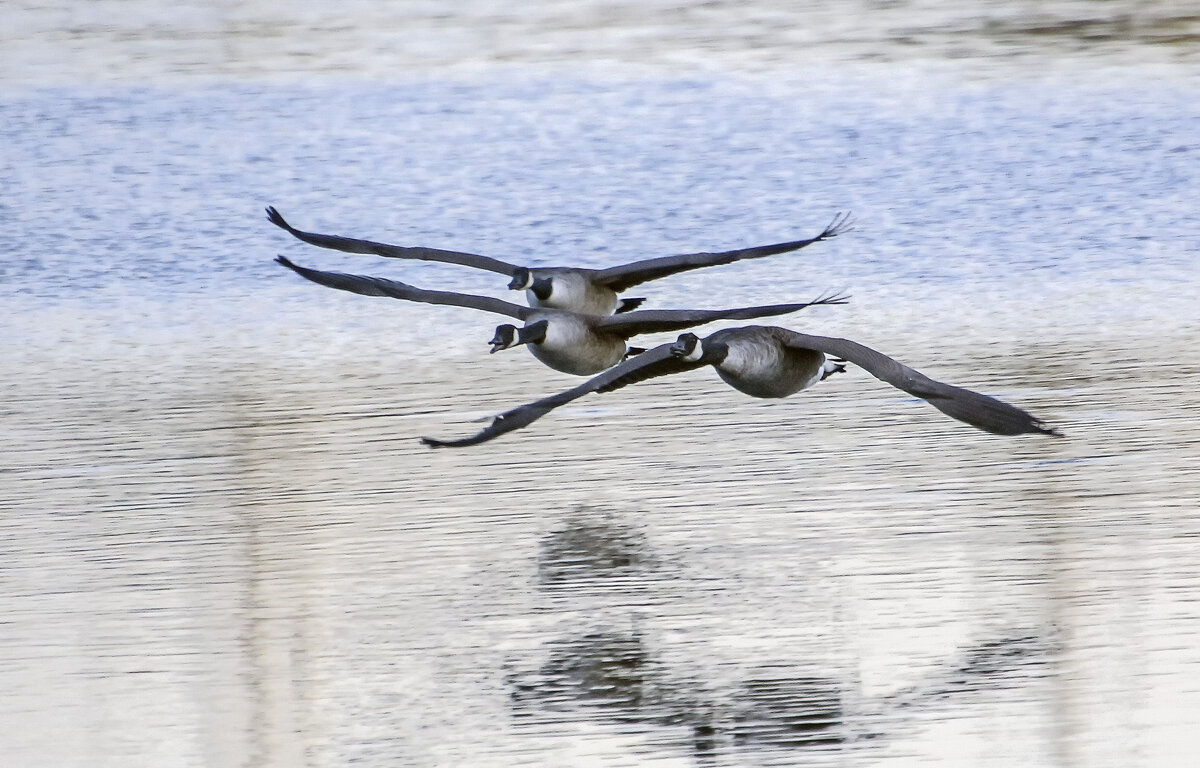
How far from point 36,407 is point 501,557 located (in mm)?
2833

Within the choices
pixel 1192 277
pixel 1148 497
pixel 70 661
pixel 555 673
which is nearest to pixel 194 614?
pixel 70 661

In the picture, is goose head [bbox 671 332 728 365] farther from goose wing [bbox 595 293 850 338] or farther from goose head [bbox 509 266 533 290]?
goose head [bbox 509 266 533 290]

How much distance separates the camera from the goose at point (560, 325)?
5695 mm

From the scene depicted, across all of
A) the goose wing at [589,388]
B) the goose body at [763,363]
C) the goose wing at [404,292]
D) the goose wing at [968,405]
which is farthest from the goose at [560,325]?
the goose wing at [968,405]

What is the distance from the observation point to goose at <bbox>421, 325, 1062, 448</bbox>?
15.1 feet

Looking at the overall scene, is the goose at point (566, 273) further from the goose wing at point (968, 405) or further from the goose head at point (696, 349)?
the goose wing at point (968, 405)

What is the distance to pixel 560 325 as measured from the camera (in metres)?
5.83

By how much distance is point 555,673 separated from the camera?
3977 millimetres

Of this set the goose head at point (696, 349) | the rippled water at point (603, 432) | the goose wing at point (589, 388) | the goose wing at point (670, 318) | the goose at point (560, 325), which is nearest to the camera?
the rippled water at point (603, 432)

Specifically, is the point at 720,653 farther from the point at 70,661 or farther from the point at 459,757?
the point at 70,661

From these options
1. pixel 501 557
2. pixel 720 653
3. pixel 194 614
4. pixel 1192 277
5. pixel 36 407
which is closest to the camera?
pixel 720 653

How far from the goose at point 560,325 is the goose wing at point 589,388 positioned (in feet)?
0.97

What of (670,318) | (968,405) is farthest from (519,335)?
(968,405)

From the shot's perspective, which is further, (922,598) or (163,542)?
(163,542)
